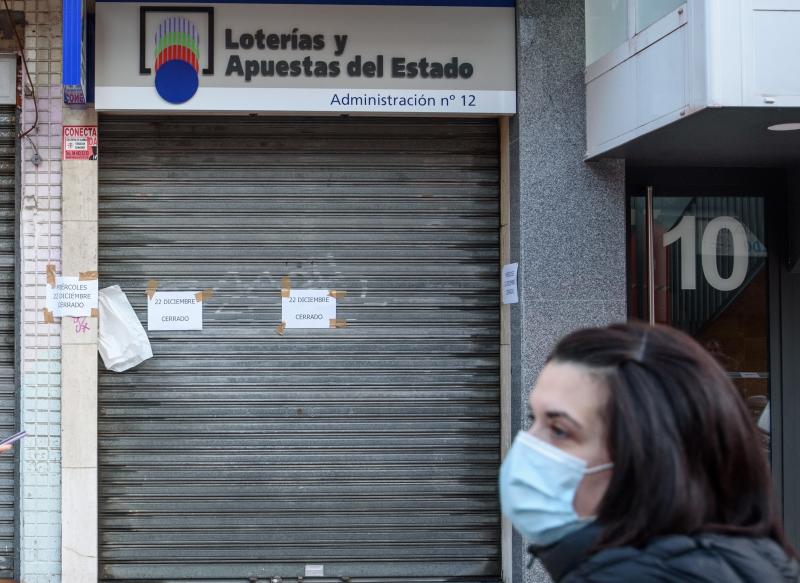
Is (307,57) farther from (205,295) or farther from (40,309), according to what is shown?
(40,309)

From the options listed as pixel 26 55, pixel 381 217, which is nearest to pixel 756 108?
pixel 381 217

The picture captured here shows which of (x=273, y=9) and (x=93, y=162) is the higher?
(x=273, y=9)

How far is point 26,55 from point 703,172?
488 cm

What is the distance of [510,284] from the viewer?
Result: 627 cm

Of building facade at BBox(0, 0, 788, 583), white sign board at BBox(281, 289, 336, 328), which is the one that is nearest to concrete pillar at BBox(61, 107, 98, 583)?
building facade at BBox(0, 0, 788, 583)

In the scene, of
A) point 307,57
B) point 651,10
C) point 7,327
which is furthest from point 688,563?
point 7,327

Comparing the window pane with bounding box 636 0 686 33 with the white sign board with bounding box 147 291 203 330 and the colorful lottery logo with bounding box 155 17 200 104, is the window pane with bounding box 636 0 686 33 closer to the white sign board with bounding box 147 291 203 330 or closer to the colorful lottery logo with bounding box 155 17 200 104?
the colorful lottery logo with bounding box 155 17 200 104

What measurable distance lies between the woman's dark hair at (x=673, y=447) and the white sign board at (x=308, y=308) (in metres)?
4.83

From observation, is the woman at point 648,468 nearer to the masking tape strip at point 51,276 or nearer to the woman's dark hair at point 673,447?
the woman's dark hair at point 673,447

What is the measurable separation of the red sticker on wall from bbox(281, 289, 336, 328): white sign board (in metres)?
1.68

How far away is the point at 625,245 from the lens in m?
6.31

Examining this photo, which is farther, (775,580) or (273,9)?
(273,9)

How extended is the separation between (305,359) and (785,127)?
3.48 metres

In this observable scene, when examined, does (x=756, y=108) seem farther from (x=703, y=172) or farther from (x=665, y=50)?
(x=703, y=172)
